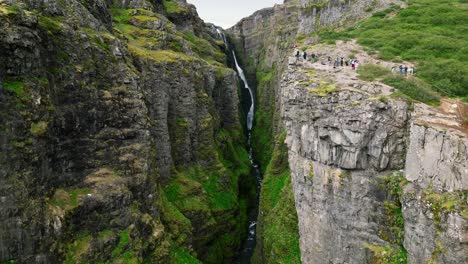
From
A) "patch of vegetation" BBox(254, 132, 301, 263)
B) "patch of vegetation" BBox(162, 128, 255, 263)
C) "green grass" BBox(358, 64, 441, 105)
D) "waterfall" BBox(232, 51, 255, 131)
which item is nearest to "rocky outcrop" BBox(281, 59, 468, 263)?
"green grass" BBox(358, 64, 441, 105)

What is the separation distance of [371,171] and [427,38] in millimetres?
16085

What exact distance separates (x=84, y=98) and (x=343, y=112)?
620 inches

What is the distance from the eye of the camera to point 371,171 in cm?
2180

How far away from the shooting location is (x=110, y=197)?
23562 millimetres

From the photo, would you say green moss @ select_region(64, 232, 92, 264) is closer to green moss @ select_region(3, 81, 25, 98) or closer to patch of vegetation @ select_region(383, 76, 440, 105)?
green moss @ select_region(3, 81, 25, 98)

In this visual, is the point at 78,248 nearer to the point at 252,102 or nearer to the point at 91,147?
the point at 91,147

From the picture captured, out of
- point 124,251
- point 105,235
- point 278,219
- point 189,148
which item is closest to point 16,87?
point 105,235

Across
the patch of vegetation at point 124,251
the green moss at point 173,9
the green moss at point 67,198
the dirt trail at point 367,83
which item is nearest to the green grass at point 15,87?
the green moss at point 67,198

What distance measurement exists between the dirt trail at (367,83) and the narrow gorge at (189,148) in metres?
0.14

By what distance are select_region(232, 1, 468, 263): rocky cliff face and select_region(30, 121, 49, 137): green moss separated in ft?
50.6

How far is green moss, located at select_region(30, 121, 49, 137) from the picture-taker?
19.8m

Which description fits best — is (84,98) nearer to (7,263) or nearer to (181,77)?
(7,263)

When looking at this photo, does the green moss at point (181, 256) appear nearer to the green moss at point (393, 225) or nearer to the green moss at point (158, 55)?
the green moss at point (393, 225)

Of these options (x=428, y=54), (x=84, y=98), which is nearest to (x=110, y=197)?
(x=84, y=98)
